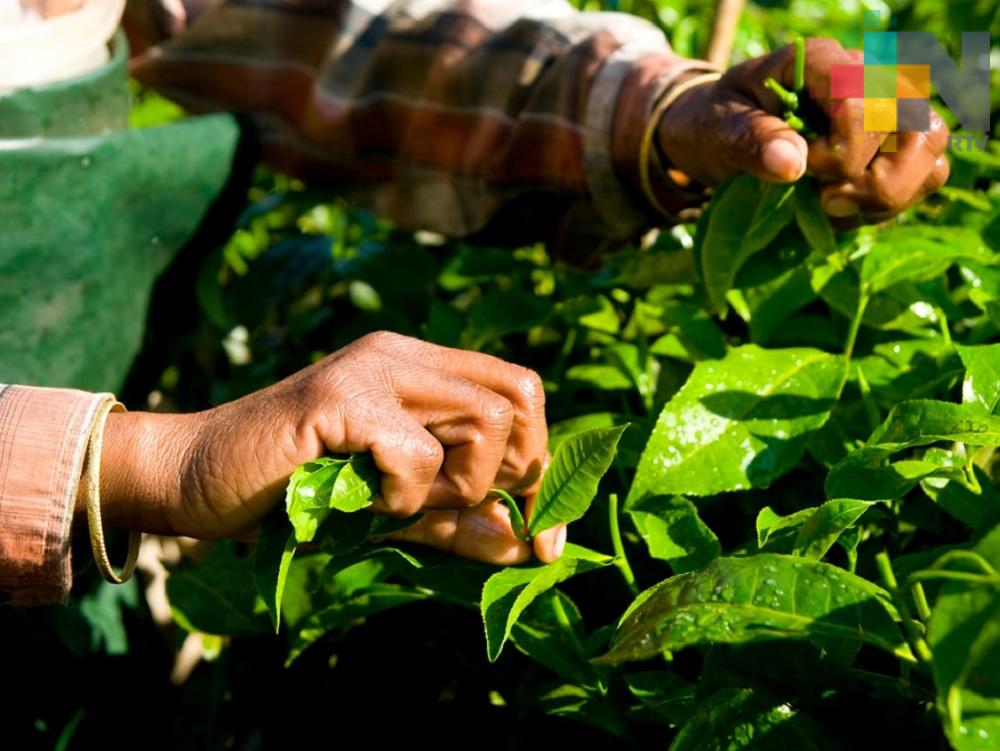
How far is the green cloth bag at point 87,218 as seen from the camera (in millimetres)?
1229

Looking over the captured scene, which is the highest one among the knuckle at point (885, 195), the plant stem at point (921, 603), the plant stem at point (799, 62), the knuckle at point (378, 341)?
the plant stem at point (799, 62)

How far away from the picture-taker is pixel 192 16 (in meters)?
1.70

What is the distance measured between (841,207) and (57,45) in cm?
82

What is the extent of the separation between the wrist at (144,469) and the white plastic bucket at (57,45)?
53 cm

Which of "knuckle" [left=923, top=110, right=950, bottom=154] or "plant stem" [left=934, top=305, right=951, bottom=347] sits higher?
"knuckle" [left=923, top=110, right=950, bottom=154]

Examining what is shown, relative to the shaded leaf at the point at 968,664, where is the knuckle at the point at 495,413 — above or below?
below

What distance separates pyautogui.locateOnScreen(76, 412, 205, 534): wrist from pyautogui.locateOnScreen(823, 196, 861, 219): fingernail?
1.90 feet

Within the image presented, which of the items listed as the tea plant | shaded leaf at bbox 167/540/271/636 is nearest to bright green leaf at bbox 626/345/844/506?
the tea plant

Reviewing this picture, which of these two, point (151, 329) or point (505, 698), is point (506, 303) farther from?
point (151, 329)

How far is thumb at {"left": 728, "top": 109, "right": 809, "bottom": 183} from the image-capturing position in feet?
3.26

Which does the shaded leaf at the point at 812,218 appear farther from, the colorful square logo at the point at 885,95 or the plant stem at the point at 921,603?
the plant stem at the point at 921,603

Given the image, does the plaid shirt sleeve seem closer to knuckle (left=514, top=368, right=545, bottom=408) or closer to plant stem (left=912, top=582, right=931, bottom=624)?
knuckle (left=514, top=368, right=545, bottom=408)

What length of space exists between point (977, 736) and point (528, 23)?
1.15m

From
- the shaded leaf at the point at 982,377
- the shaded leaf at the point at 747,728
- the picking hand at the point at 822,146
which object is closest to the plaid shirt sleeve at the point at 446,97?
the picking hand at the point at 822,146
